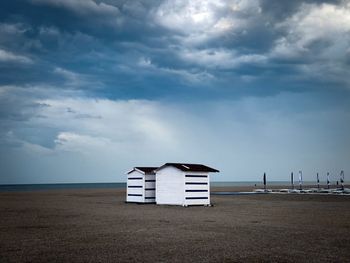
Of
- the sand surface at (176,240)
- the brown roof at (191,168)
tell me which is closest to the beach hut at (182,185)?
the brown roof at (191,168)

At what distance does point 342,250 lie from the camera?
13.0 m

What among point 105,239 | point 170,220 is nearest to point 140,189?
point 170,220

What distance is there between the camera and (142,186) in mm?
37594

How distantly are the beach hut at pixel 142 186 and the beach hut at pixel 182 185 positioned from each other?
180cm

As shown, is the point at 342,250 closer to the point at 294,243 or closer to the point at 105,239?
the point at 294,243

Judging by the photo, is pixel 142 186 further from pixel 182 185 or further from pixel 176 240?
pixel 176 240

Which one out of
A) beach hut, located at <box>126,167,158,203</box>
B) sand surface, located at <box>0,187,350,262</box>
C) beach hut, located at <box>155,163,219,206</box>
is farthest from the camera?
beach hut, located at <box>126,167,158,203</box>

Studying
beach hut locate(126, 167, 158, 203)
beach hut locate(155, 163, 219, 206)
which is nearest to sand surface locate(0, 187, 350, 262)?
beach hut locate(155, 163, 219, 206)

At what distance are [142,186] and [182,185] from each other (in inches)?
204

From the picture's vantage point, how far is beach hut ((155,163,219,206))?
112ft

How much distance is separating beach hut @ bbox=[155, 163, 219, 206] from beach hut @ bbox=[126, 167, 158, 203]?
1.80 m

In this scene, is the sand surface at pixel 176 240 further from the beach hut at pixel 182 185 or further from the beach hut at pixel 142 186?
the beach hut at pixel 142 186

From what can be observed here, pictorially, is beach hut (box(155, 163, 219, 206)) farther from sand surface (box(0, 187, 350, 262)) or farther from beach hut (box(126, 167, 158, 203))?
sand surface (box(0, 187, 350, 262))

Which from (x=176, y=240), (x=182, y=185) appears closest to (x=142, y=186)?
(x=182, y=185)
